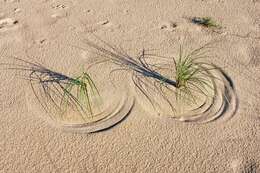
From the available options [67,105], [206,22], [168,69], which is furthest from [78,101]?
[206,22]

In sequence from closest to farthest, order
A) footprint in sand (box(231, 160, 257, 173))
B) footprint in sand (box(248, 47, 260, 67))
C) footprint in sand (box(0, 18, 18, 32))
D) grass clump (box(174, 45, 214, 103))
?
1. footprint in sand (box(231, 160, 257, 173))
2. grass clump (box(174, 45, 214, 103))
3. footprint in sand (box(248, 47, 260, 67))
4. footprint in sand (box(0, 18, 18, 32))

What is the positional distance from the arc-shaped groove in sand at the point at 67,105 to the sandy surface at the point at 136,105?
1.9 inches

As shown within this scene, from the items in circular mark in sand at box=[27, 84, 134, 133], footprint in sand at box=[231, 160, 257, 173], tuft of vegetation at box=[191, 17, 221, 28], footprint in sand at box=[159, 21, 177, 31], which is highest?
tuft of vegetation at box=[191, 17, 221, 28]

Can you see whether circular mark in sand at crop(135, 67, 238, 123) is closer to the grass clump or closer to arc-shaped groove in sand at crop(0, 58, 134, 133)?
the grass clump

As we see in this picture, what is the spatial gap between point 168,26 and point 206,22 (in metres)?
0.29

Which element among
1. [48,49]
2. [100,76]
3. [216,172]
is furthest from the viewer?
[48,49]

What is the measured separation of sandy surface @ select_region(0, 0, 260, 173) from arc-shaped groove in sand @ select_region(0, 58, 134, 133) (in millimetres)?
47

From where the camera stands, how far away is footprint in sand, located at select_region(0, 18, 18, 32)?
263 cm

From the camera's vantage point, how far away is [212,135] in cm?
201

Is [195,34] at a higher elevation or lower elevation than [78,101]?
higher

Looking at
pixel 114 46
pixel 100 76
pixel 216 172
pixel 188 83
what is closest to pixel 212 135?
pixel 216 172

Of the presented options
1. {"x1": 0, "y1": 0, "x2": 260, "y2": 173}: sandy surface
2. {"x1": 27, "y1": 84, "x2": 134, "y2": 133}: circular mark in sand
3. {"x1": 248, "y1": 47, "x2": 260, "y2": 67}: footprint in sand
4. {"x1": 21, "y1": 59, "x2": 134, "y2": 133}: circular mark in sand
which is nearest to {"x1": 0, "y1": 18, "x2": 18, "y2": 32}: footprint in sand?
{"x1": 0, "y1": 0, "x2": 260, "y2": 173}: sandy surface

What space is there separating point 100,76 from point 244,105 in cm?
91

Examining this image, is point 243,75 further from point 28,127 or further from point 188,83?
point 28,127
